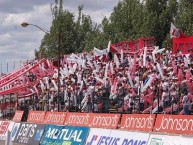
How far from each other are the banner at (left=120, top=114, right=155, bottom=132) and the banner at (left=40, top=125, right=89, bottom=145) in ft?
6.23

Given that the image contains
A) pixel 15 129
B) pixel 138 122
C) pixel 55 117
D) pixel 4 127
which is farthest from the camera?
pixel 4 127

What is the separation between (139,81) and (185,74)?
117 inches

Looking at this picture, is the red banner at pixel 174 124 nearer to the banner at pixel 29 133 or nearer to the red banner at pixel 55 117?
the banner at pixel 29 133

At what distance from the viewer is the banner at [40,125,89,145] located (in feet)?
70.5

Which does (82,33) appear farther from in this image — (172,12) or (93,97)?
(93,97)

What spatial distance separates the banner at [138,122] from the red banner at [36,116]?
8909mm

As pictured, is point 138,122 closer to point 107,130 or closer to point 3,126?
point 107,130

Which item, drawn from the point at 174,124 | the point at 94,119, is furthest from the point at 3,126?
the point at 174,124

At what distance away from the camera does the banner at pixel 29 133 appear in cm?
2564

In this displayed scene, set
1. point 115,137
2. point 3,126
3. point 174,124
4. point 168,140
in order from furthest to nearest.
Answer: point 3,126, point 174,124, point 115,137, point 168,140

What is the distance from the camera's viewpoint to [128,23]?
54875 millimetres

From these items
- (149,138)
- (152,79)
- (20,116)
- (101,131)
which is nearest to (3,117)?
(20,116)

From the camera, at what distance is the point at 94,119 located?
79.3 feet

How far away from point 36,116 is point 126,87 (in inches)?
286
